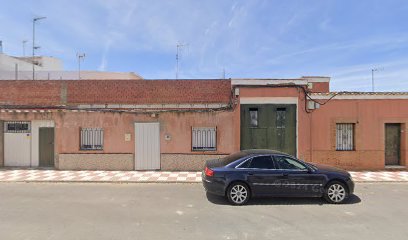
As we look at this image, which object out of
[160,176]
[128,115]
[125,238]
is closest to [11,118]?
[128,115]

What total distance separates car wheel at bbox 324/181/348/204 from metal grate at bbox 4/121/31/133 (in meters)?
13.9

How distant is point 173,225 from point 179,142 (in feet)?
25.2

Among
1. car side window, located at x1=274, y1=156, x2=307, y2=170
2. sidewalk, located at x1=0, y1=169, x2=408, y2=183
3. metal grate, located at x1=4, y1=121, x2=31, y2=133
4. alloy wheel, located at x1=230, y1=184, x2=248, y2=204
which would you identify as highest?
metal grate, located at x1=4, y1=121, x2=31, y2=133

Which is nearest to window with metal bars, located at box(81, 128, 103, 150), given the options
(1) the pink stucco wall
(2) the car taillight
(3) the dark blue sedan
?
(1) the pink stucco wall

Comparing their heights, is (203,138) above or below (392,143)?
above

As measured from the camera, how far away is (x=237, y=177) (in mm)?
8555

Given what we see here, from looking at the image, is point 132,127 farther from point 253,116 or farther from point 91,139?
point 253,116

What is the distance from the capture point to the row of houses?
552 inches

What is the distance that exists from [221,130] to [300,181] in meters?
6.04

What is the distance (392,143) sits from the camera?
47.5 ft

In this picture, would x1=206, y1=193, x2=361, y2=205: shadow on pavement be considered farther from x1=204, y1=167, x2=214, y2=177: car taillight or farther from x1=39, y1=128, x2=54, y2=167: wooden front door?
x1=39, y1=128, x2=54, y2=167: wooden front door

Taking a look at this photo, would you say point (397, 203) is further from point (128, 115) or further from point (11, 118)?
point (11, 118)

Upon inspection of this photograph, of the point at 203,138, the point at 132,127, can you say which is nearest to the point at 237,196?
the point at 203,138

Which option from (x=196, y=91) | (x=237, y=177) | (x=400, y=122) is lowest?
(x=237, y=177)
